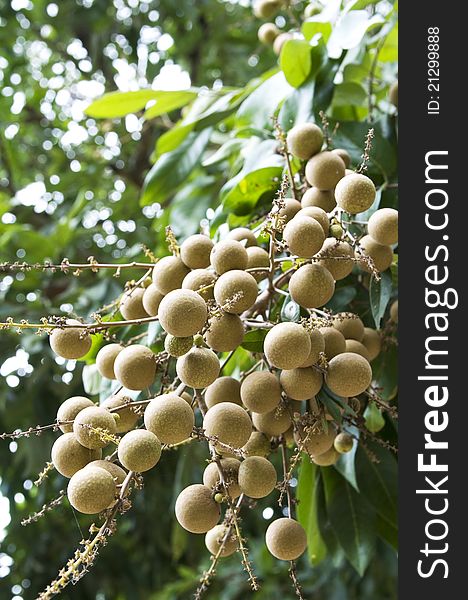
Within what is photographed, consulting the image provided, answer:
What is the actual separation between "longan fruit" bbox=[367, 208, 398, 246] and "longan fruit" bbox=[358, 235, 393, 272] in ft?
0.09

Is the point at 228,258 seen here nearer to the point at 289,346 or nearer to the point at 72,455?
the point at 289,346

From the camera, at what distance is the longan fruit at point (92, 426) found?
2.09 ft

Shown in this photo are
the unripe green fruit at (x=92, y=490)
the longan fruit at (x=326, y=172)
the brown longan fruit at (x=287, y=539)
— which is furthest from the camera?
the longan fruit at (x=326, y=172)

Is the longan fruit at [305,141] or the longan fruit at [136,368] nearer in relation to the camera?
the longan fruit at [136,368]

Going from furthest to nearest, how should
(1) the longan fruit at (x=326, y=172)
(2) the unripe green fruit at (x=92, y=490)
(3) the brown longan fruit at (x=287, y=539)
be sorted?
(1) the longan fruit at (x=326, y=172) → (3) the brown longan fruit at (x=287, y=539) → (2) the unripe green fruit at (x=92, y=490)

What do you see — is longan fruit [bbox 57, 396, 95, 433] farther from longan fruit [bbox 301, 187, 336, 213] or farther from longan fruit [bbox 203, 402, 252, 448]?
longan fruit [bbox 301, 187, 336, 213]

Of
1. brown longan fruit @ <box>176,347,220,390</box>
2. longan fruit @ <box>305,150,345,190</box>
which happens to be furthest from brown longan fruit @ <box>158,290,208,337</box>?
longan fruit @ <box>305,150,345,190</box>

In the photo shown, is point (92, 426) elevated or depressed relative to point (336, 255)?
depressed

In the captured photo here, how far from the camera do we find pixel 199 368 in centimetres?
66

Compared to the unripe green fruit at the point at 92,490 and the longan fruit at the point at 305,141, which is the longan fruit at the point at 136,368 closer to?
the unripe green fruit at the point at 92,490

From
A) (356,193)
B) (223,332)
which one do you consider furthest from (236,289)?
(356,193)

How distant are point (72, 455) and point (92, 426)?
0.12 feet

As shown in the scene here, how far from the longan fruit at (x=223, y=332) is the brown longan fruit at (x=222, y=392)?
5cm

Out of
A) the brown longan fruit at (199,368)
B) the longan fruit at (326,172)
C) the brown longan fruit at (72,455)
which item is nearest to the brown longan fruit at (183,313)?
the brown longan fruit at (199,368)
